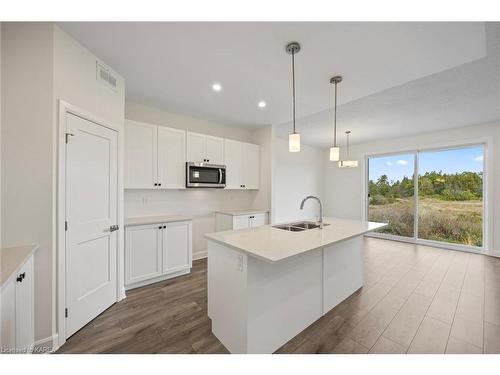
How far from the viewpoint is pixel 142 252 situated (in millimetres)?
2656

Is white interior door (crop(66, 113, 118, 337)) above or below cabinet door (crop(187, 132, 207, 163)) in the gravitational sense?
below

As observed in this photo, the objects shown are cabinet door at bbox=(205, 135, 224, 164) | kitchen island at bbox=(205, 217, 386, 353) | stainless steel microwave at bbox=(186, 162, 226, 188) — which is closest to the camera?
kitchen island at bbox=(205, 217, 386, 353)

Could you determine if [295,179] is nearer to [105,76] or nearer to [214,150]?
[214,150]

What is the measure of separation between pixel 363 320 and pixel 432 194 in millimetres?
4257

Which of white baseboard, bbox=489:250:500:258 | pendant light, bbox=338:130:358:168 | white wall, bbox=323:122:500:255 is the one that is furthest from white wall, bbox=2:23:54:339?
white baseboard, bbox=489:250:500:258

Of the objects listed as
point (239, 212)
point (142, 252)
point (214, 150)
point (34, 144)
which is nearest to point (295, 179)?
point (239, 212)

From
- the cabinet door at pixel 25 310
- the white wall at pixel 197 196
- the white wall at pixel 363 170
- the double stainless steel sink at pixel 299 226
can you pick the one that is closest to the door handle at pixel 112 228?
the cabinet door at pixel 25 310

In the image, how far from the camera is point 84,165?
1916mm

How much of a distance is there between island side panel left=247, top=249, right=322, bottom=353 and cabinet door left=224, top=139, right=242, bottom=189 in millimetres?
2316

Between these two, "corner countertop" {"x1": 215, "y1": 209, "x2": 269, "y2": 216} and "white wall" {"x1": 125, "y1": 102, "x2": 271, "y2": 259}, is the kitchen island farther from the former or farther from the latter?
"white wall" {"x1": 125, "y1": 102, "x2": 271, "y2": 259}

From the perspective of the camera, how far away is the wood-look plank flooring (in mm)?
1665

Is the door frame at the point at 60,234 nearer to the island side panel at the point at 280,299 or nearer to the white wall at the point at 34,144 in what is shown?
the white wall at the point at 34,144

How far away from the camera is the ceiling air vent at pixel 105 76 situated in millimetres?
2057

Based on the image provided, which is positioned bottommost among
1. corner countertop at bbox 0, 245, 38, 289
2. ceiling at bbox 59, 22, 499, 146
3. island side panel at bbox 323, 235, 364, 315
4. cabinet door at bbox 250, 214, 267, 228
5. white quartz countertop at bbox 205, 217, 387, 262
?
island side panel at bbox 323, 235, 364, 315
